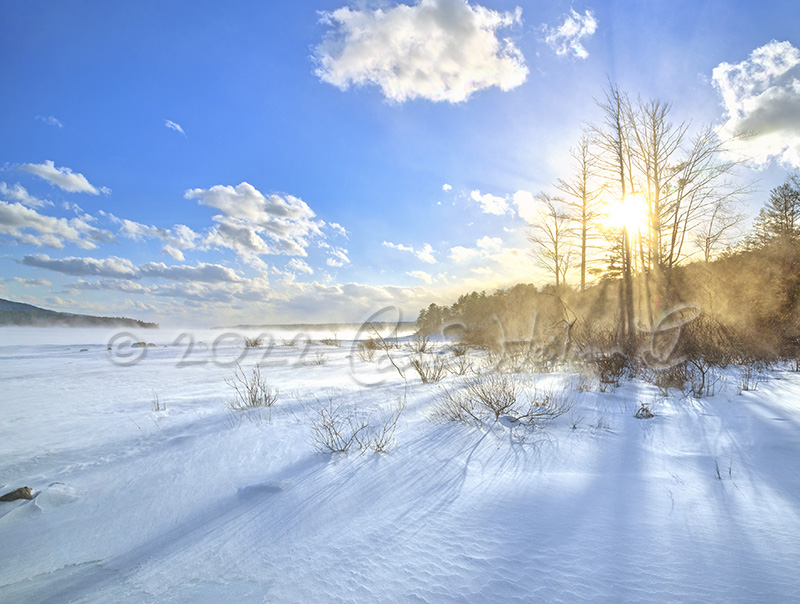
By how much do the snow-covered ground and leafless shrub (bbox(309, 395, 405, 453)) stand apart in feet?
0.31

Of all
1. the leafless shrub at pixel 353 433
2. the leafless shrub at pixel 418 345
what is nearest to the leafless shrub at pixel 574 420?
the leafless shrub at pixel 353 433

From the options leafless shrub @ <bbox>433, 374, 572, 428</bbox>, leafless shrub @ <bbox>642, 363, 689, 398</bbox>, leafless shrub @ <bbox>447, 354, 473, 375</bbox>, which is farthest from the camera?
leafless shrub @ <bbox>447, 354, 473, 375</bbox>

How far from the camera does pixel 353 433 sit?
3.11 m

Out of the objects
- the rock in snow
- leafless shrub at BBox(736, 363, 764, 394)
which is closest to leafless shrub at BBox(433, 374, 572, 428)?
leafless shrub at BBox(736, 363, 764, 394)

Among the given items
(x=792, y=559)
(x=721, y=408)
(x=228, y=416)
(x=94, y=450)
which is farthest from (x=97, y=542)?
(x=721, y=408)

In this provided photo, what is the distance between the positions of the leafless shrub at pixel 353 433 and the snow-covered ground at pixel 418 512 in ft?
0.31

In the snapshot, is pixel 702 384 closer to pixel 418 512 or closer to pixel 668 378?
pixel 668 378

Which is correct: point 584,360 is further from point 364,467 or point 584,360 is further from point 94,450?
point 94,450

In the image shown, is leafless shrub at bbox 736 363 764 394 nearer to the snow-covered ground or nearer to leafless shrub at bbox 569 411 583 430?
the snow-covered ground

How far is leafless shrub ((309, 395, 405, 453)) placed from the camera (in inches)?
115

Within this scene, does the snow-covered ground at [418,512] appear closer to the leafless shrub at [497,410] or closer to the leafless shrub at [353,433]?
the leafless shrub at [353,433]

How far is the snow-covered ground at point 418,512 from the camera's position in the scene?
51.6 inches

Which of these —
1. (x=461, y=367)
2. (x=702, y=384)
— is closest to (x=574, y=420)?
(x=702, y=384)

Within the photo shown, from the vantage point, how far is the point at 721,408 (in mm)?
3885
